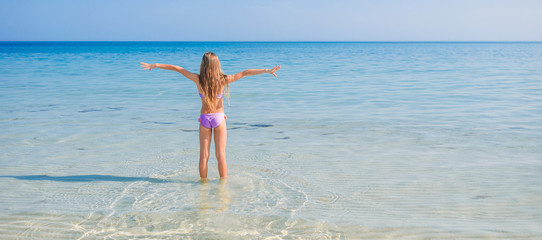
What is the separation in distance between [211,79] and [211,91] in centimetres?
15

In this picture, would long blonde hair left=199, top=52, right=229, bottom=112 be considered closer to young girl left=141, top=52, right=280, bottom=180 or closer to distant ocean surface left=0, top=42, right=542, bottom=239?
young girl left=141, top=52, right=280, bottom=180

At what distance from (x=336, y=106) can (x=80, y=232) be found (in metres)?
9.02

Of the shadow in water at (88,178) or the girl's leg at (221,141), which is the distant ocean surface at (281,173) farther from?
the girl's leg at (221,141)

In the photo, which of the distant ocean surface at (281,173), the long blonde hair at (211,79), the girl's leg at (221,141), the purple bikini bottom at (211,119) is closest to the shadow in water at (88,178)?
the distant ocean surface at (281,173)

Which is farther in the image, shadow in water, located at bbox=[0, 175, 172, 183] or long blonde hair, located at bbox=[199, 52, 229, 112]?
shadow in water, located at bbox=[0, 175, 172, 183]

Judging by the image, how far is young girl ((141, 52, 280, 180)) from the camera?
16.9ft


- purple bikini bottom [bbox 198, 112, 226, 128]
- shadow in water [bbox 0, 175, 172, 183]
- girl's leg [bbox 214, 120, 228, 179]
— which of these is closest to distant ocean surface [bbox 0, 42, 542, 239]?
shadow in water [bbox 0, 175, 172, 183]

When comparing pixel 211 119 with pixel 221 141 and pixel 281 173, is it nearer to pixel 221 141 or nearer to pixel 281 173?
pixel 221 141

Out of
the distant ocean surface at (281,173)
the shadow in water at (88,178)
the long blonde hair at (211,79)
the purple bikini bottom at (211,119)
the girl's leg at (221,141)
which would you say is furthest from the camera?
the shadow in water at (88,178)

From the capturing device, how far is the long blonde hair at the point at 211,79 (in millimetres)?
5121

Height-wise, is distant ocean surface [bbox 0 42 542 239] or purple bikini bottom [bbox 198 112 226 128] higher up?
purple bikini bottom [bbox 198 112 226 128]

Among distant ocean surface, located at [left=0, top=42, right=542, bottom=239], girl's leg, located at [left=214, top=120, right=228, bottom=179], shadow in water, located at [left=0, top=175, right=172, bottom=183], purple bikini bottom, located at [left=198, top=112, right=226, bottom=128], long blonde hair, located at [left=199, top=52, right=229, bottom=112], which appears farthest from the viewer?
shadow in water, located at [left=0, top=175, right=172, bottom=183]

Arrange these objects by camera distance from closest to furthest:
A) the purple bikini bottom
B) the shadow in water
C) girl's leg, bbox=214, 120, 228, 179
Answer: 1. the purple bikini bottom
2. girl's leg, bbox=214, 120, 228, 179
3. the shadow in water

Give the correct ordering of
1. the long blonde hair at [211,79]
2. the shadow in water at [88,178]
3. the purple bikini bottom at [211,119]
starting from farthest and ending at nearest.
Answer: the shadow in water at [88,178] → the purple bikini bottom at [211,119] → the long blonde hair at [211,79]
